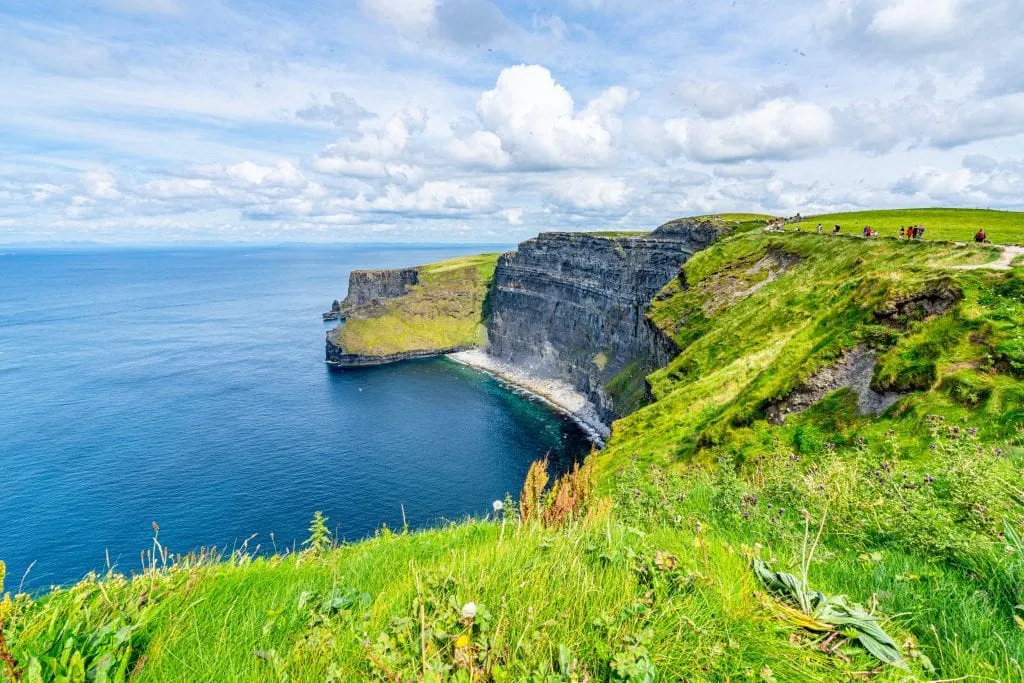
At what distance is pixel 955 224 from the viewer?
210ft

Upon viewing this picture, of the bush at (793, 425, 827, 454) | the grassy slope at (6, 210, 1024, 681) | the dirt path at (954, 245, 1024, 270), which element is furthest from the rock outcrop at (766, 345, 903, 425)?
the grassy slope at (6, 210, 1024, 681)

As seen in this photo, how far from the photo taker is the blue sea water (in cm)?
6938

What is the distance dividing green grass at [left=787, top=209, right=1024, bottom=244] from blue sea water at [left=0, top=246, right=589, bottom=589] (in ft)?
195

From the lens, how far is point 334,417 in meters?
115

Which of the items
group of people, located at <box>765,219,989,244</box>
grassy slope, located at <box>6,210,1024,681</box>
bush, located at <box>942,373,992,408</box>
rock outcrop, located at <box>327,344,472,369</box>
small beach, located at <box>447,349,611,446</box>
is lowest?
small beach, located at <box>447,349,611,446</box>

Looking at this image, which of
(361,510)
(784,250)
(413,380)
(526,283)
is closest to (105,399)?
(413,380)

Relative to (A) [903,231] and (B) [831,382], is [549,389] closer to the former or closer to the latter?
(A) [903,231]

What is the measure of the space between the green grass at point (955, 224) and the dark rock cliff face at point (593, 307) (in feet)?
93.6

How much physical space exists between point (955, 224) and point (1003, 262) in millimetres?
43444

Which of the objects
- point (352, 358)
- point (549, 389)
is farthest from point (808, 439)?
point (352, 358)

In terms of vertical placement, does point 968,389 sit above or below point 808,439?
above

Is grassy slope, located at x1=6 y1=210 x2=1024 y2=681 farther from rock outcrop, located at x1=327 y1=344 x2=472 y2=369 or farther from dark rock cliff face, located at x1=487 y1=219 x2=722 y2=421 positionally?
rock outcrop, located at x1=327 y1=344 x2=472 y2=369

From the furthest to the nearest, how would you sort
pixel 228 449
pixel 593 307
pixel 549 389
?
pixel 593 307
pixel 549 389
pixel 228 449

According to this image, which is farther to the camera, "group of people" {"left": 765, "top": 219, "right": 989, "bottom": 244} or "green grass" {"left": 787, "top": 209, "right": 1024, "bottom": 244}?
"green grass" {"left": 787, "top": 209, "right": 1024, "bottom": 244}
